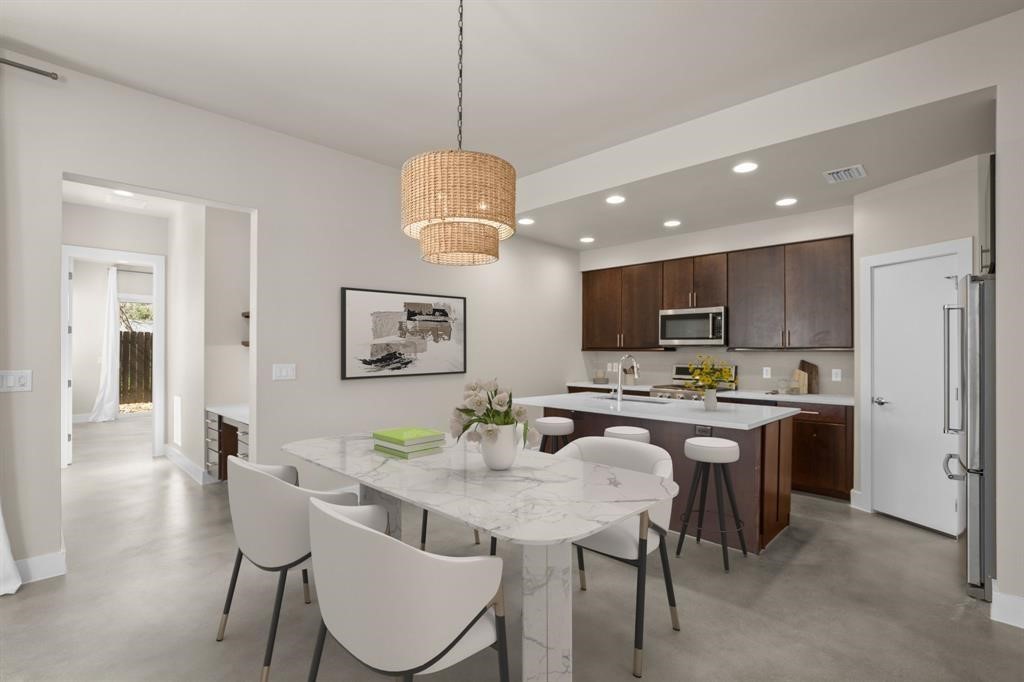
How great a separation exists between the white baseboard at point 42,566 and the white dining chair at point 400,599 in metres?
2.48

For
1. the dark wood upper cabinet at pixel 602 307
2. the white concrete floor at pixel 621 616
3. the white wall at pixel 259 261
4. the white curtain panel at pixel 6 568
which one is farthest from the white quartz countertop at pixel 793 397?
the white curtain panel at pixel 6 568

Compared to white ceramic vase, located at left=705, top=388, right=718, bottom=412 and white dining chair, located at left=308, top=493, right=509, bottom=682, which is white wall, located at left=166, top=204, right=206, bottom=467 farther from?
white ceramic vase, located at left=705, top=388, right=718, bottom=412

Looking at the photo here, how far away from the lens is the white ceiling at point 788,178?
275cm

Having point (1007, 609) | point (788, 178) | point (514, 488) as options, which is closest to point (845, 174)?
point (788, 178)

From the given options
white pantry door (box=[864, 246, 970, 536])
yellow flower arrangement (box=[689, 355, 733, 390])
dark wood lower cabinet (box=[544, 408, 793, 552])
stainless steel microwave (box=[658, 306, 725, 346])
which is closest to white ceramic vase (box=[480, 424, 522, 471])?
dark wood lower cabinet (box=[544, 408, 793, 552])

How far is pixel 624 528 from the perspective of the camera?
2.10 meters

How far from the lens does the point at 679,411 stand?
344cm

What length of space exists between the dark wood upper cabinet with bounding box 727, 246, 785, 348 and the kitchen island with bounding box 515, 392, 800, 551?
1574mm

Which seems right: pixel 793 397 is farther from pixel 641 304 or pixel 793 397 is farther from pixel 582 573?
pixel 582 573

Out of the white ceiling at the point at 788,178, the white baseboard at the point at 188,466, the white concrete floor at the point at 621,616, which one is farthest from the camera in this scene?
the white baseboard at the point at 188,466

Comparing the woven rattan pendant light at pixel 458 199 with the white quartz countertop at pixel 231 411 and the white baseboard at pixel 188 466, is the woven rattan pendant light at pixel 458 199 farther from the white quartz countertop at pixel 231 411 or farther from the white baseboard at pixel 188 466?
the white baseboard at pixel 188 466

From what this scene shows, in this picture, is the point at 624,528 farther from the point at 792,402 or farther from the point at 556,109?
the point at 792,402

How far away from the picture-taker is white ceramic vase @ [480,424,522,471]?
6.66ft

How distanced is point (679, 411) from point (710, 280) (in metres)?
2.41
